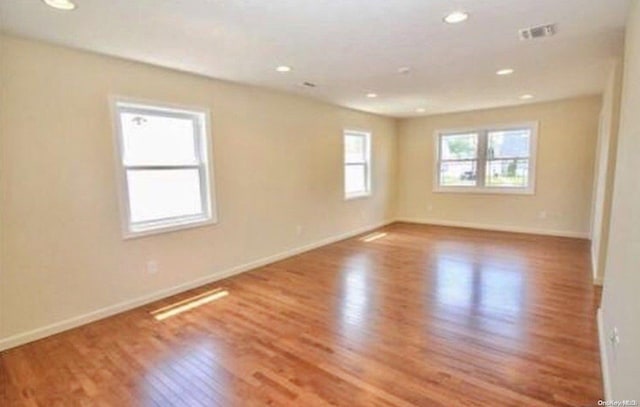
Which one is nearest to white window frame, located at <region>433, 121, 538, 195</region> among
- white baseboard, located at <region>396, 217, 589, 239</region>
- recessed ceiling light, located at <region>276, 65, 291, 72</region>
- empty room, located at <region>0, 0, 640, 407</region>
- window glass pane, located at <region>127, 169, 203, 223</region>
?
white baseboard, located at <region>396, 217, 589, 239</region>

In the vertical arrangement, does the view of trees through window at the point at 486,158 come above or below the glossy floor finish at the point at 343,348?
above

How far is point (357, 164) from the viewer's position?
691 cm

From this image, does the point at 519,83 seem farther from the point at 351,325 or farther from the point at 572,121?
the point at 351,325

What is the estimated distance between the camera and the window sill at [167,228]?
3.38 meters

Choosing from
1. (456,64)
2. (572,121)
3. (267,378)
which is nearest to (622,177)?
(456,64)

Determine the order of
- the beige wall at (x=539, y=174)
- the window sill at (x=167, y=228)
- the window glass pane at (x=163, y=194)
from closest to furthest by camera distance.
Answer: the window sill at (x=167, y=228), the window glass pane at (x=163, y=194), the beige wall at (x=539, y=174)

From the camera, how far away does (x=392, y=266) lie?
4633 mm

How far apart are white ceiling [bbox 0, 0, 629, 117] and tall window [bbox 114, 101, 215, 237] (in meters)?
0.57

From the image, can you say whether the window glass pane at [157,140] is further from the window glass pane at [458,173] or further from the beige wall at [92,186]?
the window glass pane at [458,173]

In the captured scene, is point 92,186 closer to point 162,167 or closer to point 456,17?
point 162,167

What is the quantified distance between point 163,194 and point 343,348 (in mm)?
2498

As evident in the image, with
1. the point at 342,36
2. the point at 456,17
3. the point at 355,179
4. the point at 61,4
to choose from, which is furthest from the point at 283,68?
the point at 355,179

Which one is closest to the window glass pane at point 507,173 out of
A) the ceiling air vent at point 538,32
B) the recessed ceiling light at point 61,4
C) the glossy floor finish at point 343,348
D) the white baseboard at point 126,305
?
the glossy floor finish at point 343,348

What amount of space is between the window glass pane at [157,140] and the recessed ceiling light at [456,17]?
282 cm
